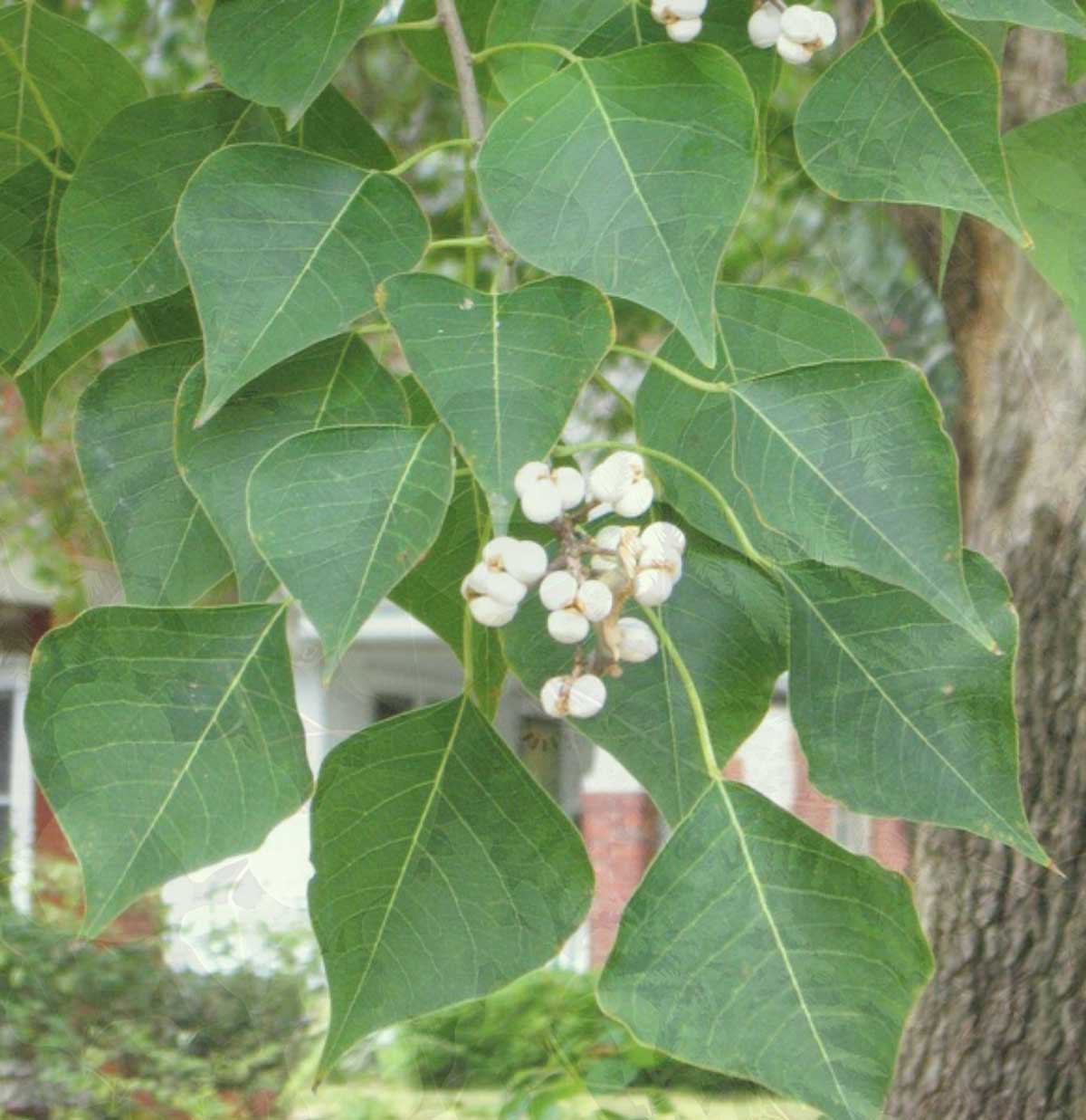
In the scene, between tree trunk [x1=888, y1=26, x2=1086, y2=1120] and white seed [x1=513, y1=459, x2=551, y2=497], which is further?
tree trunk [x1=888, y1=26, x2=1086, y2=1120]

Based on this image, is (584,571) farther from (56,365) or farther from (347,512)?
(56,365)

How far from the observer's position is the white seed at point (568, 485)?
24cm

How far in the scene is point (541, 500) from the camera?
0.23m

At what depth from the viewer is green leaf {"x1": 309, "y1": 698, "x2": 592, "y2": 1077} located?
28 cm

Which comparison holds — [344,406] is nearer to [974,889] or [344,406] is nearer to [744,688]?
[744,688]

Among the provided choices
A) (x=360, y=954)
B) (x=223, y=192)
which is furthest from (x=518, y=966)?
(x=223, y=192)

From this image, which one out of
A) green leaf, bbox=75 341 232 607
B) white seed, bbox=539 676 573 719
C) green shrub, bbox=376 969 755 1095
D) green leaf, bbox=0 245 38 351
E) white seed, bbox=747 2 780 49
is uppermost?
white seed, bbox=747 2 780 49

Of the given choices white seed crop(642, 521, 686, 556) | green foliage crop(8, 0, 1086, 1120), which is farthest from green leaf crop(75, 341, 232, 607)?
white seed crop(642, 521, 686, 556)

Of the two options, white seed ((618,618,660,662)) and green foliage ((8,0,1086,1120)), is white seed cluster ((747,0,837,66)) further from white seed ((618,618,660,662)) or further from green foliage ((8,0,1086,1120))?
white seed ((618,618,660,662))

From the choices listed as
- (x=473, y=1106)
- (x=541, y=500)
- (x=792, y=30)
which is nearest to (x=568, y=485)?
(x=541, y=500)

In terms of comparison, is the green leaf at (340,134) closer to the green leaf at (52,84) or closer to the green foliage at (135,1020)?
the green leaf at (52,84)

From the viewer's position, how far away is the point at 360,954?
0.28 meters

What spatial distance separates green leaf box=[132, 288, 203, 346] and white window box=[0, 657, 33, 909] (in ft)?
0.48

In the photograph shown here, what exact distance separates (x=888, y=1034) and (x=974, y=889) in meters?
0.19
